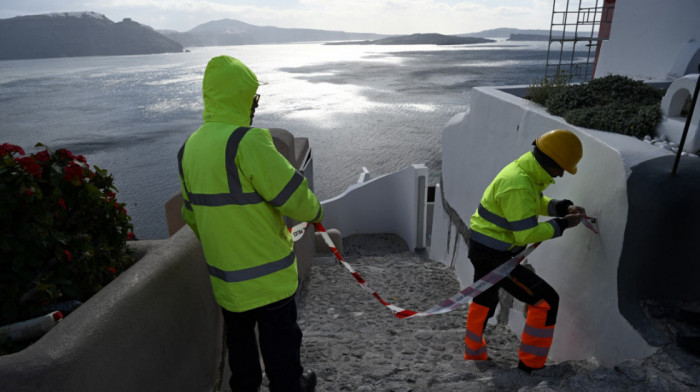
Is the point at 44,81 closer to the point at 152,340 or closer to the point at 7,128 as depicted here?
the point at 7,128

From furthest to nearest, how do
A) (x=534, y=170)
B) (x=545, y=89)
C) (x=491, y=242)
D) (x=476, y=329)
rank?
(x=545, y=89) < (x=476, y=329) < (x=491, y=242) < (x=534, y=170)

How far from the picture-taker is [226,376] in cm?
361

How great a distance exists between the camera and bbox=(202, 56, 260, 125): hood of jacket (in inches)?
98.3

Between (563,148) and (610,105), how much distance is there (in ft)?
6.50

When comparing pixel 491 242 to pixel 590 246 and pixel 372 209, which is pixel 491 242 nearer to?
pixel 590 246

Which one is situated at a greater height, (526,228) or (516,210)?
(516,210)

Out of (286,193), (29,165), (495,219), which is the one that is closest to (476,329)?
(495,219)

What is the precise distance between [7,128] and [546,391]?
98.8 m

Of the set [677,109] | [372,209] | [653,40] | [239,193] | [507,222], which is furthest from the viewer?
[372,209]

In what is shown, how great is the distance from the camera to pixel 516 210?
11.1 feet

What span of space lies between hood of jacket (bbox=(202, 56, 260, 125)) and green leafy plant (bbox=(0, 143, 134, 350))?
828 mm

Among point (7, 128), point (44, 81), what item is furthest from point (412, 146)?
point (44, 81)

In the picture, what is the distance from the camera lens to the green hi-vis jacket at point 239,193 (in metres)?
2.43

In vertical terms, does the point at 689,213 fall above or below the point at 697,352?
above
